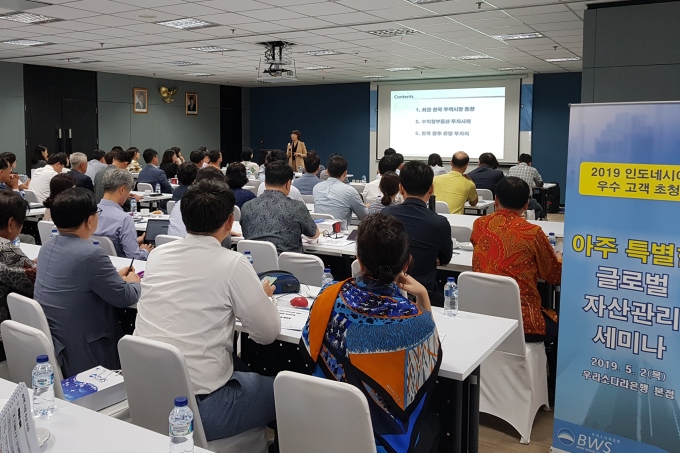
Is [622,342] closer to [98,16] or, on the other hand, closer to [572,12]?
[572,12]

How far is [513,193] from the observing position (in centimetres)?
357

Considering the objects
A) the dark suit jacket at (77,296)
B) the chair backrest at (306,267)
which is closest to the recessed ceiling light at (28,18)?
the chair backrest at (306,267)

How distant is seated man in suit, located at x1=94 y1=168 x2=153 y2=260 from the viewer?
14.8ft

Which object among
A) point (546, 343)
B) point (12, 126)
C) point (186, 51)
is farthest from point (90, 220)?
point (12, 126)

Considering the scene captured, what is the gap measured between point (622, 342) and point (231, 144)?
55.2ft

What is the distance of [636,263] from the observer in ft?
8.83

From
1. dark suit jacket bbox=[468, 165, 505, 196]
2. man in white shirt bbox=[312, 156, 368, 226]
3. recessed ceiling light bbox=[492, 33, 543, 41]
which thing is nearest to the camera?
man in white shirt bbox=[312, 156, 368, 226]

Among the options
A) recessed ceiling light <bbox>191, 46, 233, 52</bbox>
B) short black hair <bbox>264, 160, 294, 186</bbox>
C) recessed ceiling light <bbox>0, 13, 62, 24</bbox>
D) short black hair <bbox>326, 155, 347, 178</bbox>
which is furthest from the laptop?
recessed ceiling light <bbox>191, 46, 233, 52</bbox>

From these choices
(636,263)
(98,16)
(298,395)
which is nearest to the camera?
(298,395)

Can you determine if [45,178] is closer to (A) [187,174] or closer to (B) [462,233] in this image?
(A) [187,174]

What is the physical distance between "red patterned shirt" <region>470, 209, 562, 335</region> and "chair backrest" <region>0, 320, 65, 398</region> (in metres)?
2.35

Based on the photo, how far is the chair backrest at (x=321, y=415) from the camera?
1.76 meters

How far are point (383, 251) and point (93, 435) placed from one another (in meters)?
1.04

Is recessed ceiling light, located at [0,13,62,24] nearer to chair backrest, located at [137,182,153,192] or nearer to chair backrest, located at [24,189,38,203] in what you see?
chair backrest, located at [24,189,38,203]
